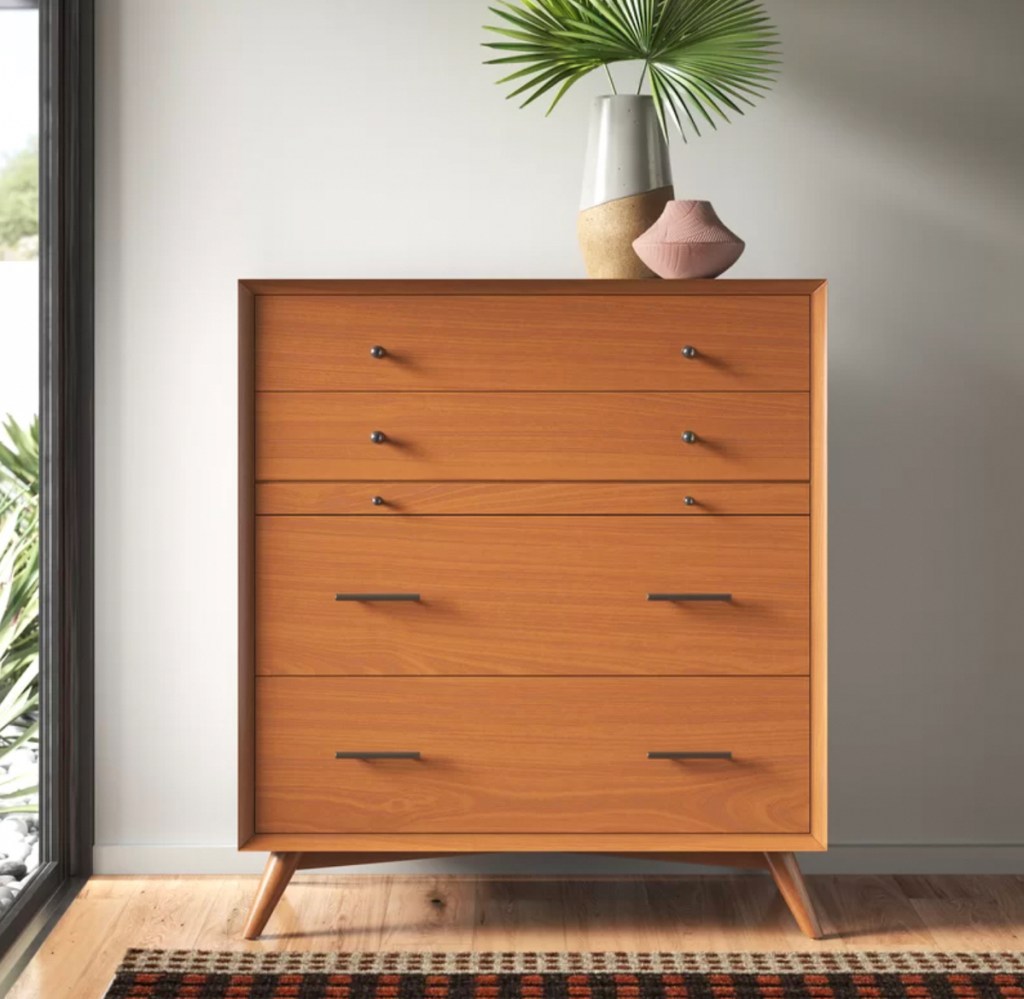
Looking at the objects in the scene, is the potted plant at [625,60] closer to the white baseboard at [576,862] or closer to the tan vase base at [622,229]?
the tan vase base at [622,229]

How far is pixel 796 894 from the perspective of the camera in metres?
2.21

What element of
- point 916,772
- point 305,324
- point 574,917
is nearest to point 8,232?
point 305,324

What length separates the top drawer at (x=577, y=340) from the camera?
209 cm

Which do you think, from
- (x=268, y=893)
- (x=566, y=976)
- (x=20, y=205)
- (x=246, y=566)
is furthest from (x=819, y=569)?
(x=20, y=205)

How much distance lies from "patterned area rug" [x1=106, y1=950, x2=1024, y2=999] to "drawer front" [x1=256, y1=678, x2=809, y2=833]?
0.24m

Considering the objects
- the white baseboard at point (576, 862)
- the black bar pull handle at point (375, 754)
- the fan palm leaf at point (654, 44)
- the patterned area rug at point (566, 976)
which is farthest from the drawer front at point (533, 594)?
the fan palm leaf at point (654, 44)

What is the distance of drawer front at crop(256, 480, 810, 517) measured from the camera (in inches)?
82.7

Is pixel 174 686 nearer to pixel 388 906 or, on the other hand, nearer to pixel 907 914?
pixel 388 906

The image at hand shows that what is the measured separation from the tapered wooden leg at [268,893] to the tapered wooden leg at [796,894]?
3.03ft

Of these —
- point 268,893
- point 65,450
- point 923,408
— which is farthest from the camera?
point 923,408

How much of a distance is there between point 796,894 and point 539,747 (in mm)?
572

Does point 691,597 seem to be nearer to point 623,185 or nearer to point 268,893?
point 623,185

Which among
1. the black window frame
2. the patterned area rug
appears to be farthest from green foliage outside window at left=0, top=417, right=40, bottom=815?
the patterned area rug

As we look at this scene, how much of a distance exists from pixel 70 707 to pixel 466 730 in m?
0.92
